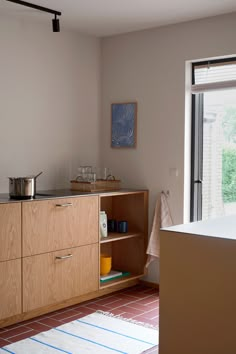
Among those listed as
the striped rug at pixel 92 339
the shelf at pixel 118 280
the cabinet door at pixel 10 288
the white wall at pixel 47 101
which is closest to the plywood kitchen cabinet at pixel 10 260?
the cabinet door at pixel 10 288

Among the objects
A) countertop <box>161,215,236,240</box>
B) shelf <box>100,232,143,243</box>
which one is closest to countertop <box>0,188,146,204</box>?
shelf <box>100,232,143,243</box>

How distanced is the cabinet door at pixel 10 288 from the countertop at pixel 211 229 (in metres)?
1.45

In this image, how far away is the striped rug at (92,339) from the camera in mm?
3105

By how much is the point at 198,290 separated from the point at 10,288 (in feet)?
5.38

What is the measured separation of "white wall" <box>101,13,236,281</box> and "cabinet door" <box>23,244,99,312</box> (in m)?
0.79

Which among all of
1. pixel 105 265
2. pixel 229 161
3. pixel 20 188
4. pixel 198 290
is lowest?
pixel 105 265

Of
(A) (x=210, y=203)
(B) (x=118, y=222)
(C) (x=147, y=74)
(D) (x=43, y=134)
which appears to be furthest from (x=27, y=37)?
(A) (x=210, y=203)

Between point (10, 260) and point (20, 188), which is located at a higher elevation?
point (20, 188)

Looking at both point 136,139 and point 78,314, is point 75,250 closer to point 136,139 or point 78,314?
point 78,314

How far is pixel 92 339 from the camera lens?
10.8 feet

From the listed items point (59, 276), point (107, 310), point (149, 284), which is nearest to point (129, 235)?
point (149, 284)

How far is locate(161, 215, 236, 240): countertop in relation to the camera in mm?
2191

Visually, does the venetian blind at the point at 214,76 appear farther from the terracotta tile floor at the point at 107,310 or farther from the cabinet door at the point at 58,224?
the terracotta tile floor at the point at 107,310

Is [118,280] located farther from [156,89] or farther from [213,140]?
[156,89]
